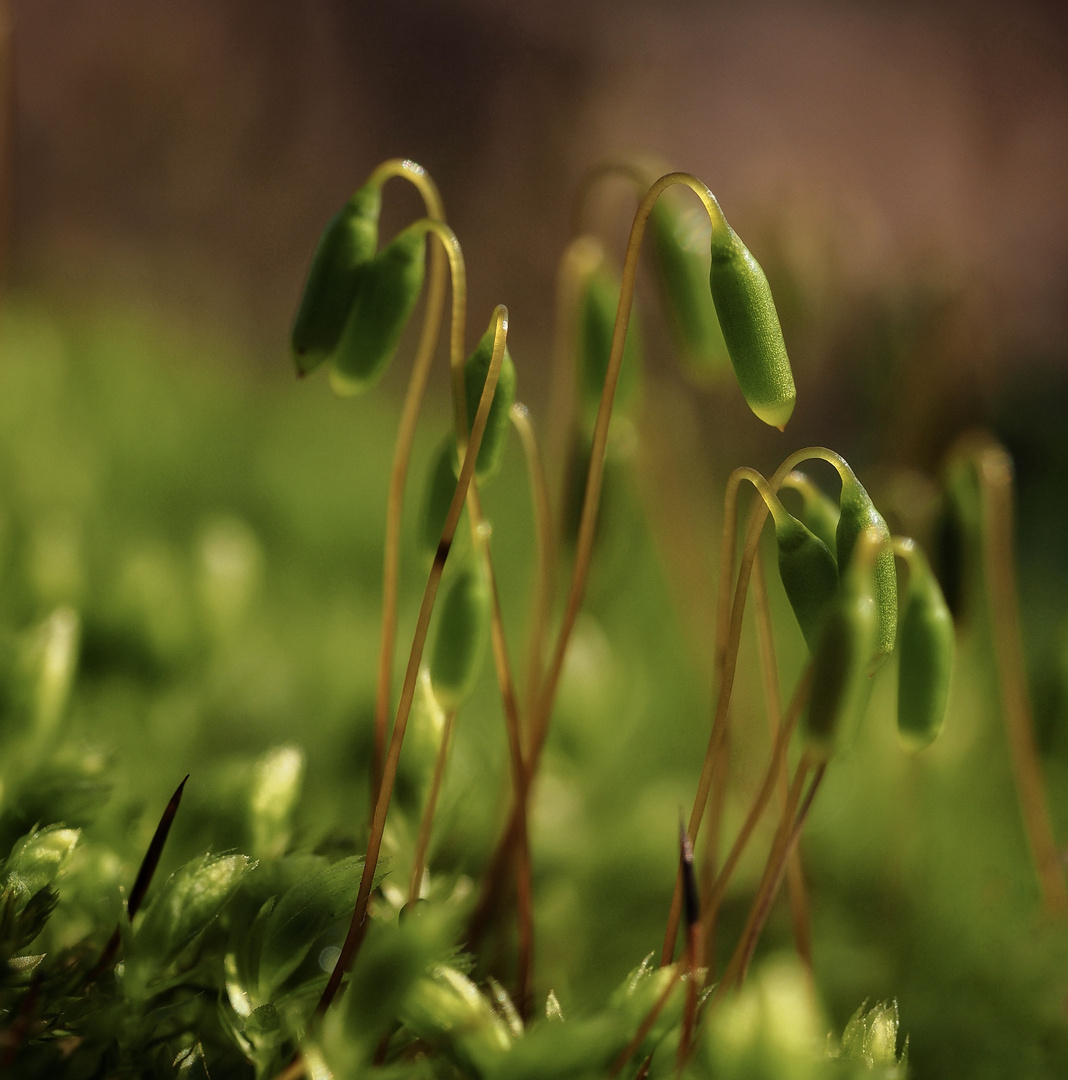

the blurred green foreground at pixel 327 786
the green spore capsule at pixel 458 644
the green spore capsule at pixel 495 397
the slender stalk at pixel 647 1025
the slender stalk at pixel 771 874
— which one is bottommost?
the blurred green foreground at pixel 327 786

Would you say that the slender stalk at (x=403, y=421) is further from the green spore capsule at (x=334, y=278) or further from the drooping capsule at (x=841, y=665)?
the drooping capsule at (x=841, y=665)

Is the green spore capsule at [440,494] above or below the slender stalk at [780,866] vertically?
above

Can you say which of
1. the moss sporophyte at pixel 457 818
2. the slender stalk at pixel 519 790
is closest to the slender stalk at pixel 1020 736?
the moss sporophyte at pixel 457 818

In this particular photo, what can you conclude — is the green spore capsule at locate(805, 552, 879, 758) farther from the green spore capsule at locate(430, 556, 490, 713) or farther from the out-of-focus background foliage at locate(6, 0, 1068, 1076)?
the out-of-focus background foliage at locate(6, 0, 1068, 1076)

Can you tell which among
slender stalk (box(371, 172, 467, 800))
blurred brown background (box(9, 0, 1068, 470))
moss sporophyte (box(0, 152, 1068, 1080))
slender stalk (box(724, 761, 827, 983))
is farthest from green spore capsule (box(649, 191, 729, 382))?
blurred brown background (box(9, 0, 1068, 470))

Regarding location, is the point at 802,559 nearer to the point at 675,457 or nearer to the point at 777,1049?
the point at 777,1049
